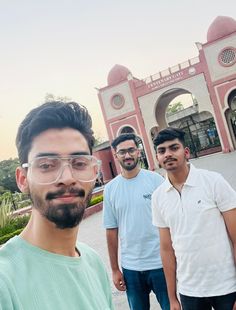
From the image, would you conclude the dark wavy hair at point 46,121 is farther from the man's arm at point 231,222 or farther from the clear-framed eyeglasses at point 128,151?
the clear-framed eyeglasses at point 128,151

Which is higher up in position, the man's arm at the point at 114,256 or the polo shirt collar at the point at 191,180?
the polo shirt collar at the point at 191,180

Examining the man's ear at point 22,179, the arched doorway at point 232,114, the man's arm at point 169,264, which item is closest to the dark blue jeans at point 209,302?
the man's arm at point 169,264

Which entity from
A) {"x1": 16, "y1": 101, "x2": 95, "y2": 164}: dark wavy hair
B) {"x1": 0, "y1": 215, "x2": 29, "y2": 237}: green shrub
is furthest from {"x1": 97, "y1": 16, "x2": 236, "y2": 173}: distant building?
{"x1": 16, "y1": 101, "x2": 95, "y2": 164}: dark wavy hair

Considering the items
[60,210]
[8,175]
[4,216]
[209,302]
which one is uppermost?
[8,175]

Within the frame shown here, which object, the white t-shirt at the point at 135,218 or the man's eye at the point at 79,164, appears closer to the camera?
the man's eye at the point at 79,164

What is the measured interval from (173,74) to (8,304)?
2264cm

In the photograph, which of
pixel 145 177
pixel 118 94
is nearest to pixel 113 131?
pixel 118 94

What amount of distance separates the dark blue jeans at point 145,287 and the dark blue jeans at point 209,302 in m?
0.39

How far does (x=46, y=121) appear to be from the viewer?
3.90 ft

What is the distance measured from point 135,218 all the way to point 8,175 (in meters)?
36.2

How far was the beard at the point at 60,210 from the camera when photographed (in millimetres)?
1097

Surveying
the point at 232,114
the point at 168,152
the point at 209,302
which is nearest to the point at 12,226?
the point at 168,152

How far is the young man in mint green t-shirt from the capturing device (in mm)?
966

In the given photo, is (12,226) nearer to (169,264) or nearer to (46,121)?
(169,264)
